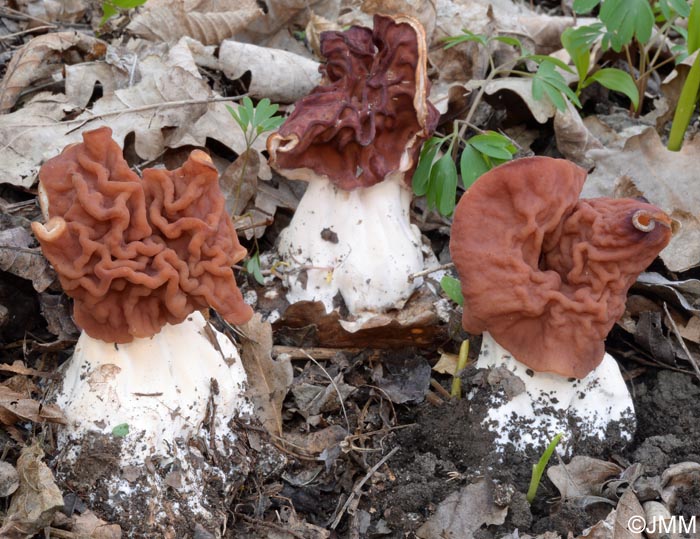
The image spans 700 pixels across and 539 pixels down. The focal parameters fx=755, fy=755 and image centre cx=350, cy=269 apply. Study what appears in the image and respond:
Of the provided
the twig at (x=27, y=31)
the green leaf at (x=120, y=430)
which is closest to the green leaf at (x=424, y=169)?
the green leaf at (x=120, y=430)

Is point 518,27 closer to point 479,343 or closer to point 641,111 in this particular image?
point 641,111

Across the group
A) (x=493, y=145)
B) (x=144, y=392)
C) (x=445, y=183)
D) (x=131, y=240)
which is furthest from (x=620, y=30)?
(x=144, y=392)

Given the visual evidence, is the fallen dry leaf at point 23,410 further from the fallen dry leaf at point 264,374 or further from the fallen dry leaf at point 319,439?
the fallen dry leaf at point 319,439

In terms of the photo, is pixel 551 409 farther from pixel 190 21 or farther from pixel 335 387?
pixel 190 21

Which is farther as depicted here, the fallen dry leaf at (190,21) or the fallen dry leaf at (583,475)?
the fallen dry leaf at (190,21)

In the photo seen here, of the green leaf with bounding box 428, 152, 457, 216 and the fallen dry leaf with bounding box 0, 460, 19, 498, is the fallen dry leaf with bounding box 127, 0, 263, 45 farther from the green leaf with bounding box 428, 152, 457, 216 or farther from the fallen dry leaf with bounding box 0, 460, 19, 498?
the fallen dry leaf with bounding box 0, 460, 19, 498
